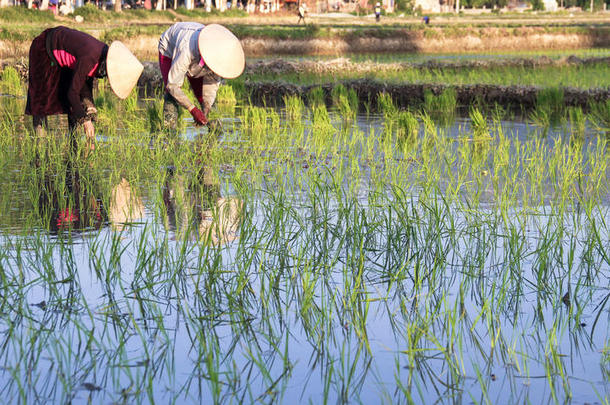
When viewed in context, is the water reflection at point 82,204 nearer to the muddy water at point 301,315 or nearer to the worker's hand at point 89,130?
the muddy water at point 301,315

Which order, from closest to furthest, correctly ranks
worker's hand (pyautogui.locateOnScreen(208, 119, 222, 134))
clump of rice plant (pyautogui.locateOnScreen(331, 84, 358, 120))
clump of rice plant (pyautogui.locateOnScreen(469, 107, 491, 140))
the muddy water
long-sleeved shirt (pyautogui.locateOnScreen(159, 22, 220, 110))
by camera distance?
the muddy water
long-sleeved shirt (pyautogui.locateOnScreen(159, 22, 220, 110))
worker's hand (pyautogui.locateOnScreen(208, 119, 222, 134))
clump of rice plant (pyautogui.locateOnScreen(469, 107, 491, 140))
clump of rice plant (pyautogui.locateOnScreen(331, 84, 358, 120))

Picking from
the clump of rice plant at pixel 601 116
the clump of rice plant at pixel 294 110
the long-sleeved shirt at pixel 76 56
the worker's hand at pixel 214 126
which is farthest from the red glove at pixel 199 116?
the clump of rice plant at pixel 601 116

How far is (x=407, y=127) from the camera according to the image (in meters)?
8.39

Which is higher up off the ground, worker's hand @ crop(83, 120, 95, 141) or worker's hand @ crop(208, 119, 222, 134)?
worker's hand @ crop(83, 120, 95, 141)

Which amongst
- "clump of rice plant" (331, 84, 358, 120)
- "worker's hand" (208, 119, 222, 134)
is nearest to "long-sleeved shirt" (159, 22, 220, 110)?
"worker's hand" (208, 119, 222, 134)

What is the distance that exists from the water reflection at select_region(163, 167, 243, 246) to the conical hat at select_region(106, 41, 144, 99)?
2.45ft

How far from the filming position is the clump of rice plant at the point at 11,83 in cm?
1240

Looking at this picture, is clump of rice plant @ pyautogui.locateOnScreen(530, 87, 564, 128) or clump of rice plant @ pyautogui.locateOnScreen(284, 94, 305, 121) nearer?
clump of rice plant @ pyautogui.locateOnScreen(284, 94, 305, 121)

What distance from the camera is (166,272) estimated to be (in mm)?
3568

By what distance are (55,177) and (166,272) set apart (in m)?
2.38

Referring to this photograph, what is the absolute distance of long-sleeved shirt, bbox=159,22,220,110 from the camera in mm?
7086

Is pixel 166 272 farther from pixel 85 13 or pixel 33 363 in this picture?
pixel 85 13

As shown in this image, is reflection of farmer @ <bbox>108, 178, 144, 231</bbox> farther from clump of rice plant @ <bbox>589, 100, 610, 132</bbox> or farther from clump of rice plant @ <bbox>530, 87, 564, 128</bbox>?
clump of rice plant @ <bbox>530, 87, 564, 128</bbox>

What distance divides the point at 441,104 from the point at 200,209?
591 cm
